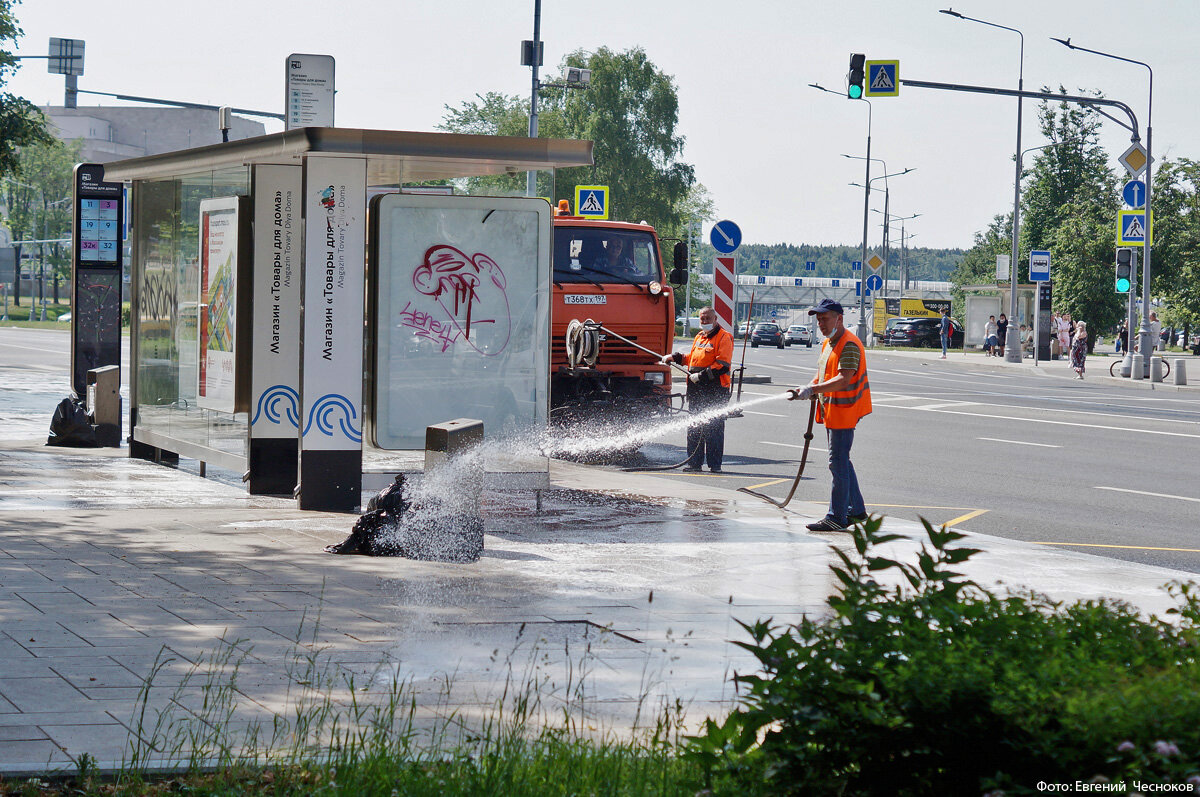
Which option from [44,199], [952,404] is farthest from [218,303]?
[44,199]

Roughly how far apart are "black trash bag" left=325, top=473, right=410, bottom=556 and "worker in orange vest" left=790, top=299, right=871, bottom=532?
3237 millimetres

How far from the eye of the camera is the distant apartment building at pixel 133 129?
113750 millimetres

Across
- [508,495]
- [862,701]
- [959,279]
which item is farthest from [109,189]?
[959,279]

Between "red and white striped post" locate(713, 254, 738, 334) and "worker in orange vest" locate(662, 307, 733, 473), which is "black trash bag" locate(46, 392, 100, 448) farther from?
"red and white striped post" locate(713, 254, 738, 334)

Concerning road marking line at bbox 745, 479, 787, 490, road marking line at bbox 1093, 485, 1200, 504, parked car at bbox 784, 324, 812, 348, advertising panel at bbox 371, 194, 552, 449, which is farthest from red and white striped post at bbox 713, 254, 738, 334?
parked car at bbox 784, 324, 812, 348

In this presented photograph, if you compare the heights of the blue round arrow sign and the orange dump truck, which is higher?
the blue round arrow sign

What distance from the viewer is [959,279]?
11819 centimetres

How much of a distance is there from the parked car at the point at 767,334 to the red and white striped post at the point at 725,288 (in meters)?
45.9

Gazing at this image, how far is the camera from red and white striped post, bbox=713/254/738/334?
1736 cm

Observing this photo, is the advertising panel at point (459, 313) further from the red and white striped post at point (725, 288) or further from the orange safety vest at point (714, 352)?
the red and white striped post at point (725, 288)

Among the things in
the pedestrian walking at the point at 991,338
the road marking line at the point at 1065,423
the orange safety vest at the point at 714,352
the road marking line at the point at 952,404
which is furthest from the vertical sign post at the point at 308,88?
the pedestrian walking at the point at 991,338

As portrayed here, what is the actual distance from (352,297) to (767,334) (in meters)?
56.6

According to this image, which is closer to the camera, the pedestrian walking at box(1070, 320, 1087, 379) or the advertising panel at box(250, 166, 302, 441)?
the advertising panel at box(250, 166, 302, 441)

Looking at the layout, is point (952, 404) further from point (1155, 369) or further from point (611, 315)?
point (1155, 369)
